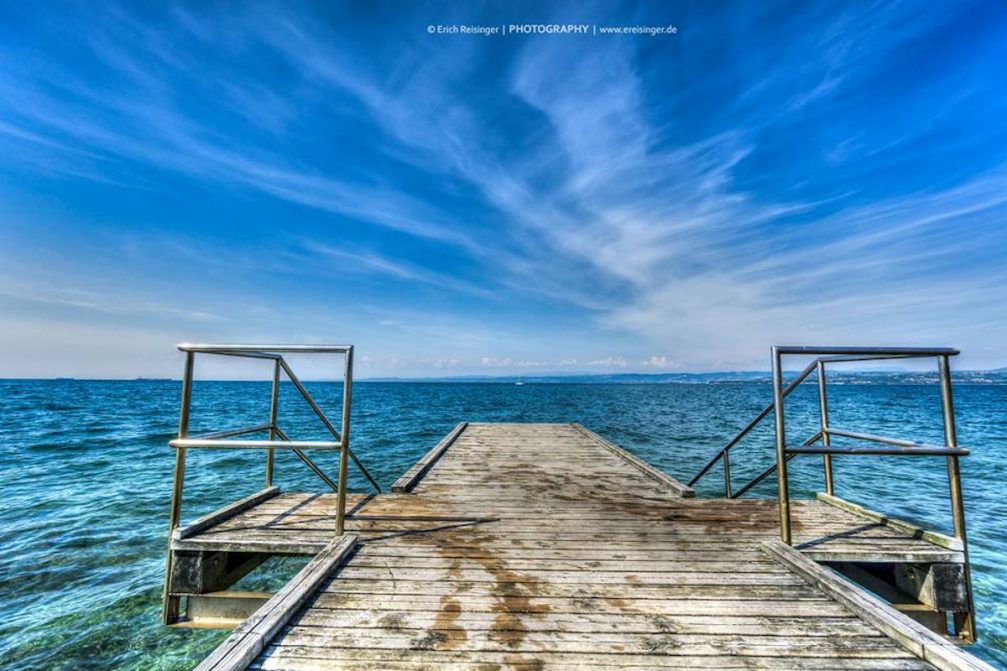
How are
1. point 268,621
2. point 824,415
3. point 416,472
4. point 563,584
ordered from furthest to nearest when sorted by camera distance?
point 416,472 < point 824,415 < point 563,584 < point 268,621

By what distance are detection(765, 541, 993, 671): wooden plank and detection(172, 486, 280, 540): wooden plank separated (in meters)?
4.61

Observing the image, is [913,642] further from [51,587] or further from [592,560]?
[51,587]

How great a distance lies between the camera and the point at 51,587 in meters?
5.12

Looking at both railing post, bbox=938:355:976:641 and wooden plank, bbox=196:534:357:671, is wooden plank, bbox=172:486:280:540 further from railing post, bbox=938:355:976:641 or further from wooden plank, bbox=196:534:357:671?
railing post, bbox=938:355:976:641

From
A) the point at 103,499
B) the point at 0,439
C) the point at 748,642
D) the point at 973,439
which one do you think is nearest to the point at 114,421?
the point at 0,439

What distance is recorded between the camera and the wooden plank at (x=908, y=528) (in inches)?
125

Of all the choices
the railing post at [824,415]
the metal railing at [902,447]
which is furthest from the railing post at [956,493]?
the railing post at [824,415]

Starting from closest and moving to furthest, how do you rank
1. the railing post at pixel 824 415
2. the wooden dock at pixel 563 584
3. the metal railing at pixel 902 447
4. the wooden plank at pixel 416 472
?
the wooden dock at pixel 563 584 < the metal railing at pixel 902 447 < the railing post at pixel 824 415 < the wooden plank at pixel 416 472

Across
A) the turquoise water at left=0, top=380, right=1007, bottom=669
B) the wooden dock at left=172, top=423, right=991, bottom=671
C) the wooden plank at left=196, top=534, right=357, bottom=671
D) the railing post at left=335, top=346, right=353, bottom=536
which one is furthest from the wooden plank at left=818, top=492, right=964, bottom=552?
the railing post at left=335, top=346, right=353, bottom=536

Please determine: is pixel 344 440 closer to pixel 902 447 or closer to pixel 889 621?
pixel 889 621

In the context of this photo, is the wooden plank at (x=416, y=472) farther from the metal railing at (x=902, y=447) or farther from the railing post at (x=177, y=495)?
the metal railing at (x=902, y=447)

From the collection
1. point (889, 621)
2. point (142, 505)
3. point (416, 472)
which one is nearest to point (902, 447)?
point (889, 621)

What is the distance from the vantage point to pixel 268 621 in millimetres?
2143

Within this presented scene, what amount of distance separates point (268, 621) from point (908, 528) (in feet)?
16.0
